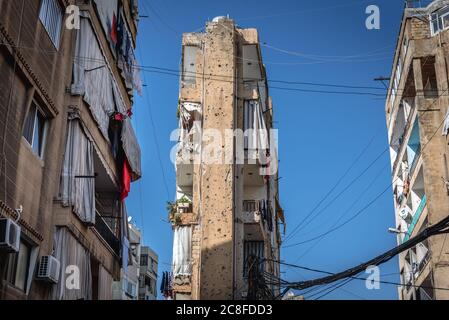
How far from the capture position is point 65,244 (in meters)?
16.2

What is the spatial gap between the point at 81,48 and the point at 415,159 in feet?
71.3

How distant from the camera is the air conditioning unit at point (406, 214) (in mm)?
39191

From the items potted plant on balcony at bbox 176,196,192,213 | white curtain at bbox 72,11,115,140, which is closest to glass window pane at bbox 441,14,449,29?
potted plant on balcony at bbox 176,196,192,213

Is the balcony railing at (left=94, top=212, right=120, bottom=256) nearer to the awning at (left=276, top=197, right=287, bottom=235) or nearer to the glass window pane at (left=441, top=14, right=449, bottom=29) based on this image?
the glass window pane at (left=441, top=14, right=449, bottom=29)

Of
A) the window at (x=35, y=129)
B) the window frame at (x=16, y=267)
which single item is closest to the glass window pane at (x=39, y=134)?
the window at (x=35, y=129)

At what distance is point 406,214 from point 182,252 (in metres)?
16.3

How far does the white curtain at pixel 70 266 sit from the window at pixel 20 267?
121 centimetres

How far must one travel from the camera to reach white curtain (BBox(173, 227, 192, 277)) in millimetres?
27578

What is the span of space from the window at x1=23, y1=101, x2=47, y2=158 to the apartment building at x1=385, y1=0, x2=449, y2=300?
17896 mm

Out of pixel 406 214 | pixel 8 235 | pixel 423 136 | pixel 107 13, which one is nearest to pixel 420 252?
pixel 406 214

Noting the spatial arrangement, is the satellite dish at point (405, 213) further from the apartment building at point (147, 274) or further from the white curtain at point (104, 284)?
the apartment building at point (147, 274)
